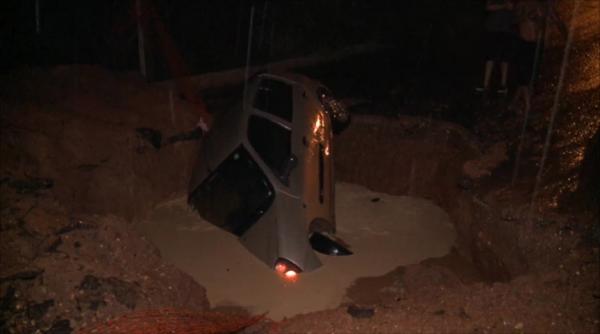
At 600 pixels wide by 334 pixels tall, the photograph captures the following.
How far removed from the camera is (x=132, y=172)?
7676 millimetres

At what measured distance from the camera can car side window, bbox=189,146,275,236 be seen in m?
5.41

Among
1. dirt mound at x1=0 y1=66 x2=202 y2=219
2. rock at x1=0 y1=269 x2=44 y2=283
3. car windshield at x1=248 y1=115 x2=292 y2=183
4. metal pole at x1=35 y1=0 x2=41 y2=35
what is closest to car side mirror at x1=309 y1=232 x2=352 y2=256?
car windshield at x1=248 y1=115 x2=292 y2=183

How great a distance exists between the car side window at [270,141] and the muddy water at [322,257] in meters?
1.54

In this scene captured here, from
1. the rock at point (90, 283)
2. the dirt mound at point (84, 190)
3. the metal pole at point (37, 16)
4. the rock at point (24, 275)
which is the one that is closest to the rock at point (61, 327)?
the dirt mound at point (84, 190)

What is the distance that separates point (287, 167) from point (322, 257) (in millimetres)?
1739

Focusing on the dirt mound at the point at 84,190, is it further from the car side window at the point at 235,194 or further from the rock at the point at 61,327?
the car side window at the point at 235,194

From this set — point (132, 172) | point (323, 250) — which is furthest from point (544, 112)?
point (132, 172)

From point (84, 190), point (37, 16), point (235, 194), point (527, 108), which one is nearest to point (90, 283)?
point (235, 194)

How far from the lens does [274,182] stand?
539 centimetres

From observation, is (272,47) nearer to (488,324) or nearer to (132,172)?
(132,172)

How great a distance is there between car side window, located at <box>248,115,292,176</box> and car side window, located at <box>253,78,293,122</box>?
26 centimetres

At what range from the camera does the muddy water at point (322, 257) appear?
240 inches

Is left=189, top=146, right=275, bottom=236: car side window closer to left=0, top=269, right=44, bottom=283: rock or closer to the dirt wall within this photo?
left=0, top=269, right=44, bottom=283: rock

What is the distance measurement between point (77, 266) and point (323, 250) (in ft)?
8.45
